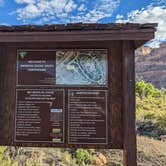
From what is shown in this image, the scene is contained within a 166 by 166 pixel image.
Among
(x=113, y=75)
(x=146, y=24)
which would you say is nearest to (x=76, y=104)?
(x=113, y=75)

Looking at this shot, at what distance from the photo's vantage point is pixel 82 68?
524 centimetres

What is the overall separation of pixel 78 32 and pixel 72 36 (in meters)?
0.10

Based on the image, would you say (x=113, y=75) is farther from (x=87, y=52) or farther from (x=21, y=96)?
(x=21, y=96)

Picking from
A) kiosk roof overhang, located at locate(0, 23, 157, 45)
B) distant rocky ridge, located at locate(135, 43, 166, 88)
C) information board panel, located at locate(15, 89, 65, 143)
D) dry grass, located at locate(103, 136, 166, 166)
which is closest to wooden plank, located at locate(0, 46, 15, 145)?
information board panel, located at locate(15, 89, 65, 143)

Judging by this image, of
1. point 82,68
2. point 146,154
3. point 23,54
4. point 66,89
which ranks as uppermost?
point 23,54

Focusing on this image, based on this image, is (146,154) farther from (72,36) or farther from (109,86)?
(72,36)

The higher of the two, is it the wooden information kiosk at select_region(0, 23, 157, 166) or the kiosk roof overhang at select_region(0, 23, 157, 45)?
the kiosk roof overhang at select_region(0, 23, 157, 45)

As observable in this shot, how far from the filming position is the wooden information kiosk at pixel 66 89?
5.04 meters

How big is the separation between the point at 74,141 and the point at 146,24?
1854 millimetres

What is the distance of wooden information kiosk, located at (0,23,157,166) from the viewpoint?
5035mm

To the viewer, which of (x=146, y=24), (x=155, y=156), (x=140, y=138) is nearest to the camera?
(x=146, y=24)

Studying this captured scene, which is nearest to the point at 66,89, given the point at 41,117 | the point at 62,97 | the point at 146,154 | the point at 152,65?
the point at 62,97

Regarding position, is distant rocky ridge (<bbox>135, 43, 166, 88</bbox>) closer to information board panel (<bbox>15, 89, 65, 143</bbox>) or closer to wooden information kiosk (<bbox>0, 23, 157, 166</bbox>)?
wooden information kiosk (<bbox>0, 23, 157, 166</bbox>)

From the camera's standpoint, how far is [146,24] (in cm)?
Result: 489
